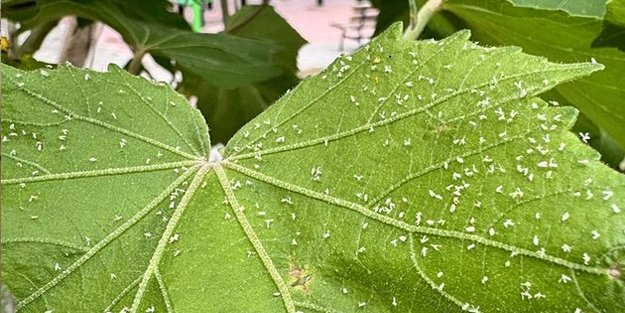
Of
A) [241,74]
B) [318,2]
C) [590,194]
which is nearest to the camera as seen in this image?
[590,194]

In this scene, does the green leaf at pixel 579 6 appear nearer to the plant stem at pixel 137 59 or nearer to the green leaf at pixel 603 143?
the green leaf at pixel 603 143

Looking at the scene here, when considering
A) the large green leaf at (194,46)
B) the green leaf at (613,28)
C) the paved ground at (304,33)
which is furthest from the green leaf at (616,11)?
the paved ground at (304,33)

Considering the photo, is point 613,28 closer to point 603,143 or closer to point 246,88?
point 603,143

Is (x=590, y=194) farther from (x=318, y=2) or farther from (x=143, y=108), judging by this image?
(x=318, y=2)

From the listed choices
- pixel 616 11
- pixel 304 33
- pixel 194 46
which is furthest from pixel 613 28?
pixel 304 33

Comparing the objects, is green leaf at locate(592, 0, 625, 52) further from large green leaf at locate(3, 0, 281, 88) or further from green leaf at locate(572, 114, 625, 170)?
large green leaf at locate(3, 0, 281, 88)

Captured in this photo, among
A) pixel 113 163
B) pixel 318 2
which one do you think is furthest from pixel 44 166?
pixel 318 2

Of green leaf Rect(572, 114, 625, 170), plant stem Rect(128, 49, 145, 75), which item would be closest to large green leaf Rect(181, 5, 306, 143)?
plant stem Rect(128, 49, 145, 75)
